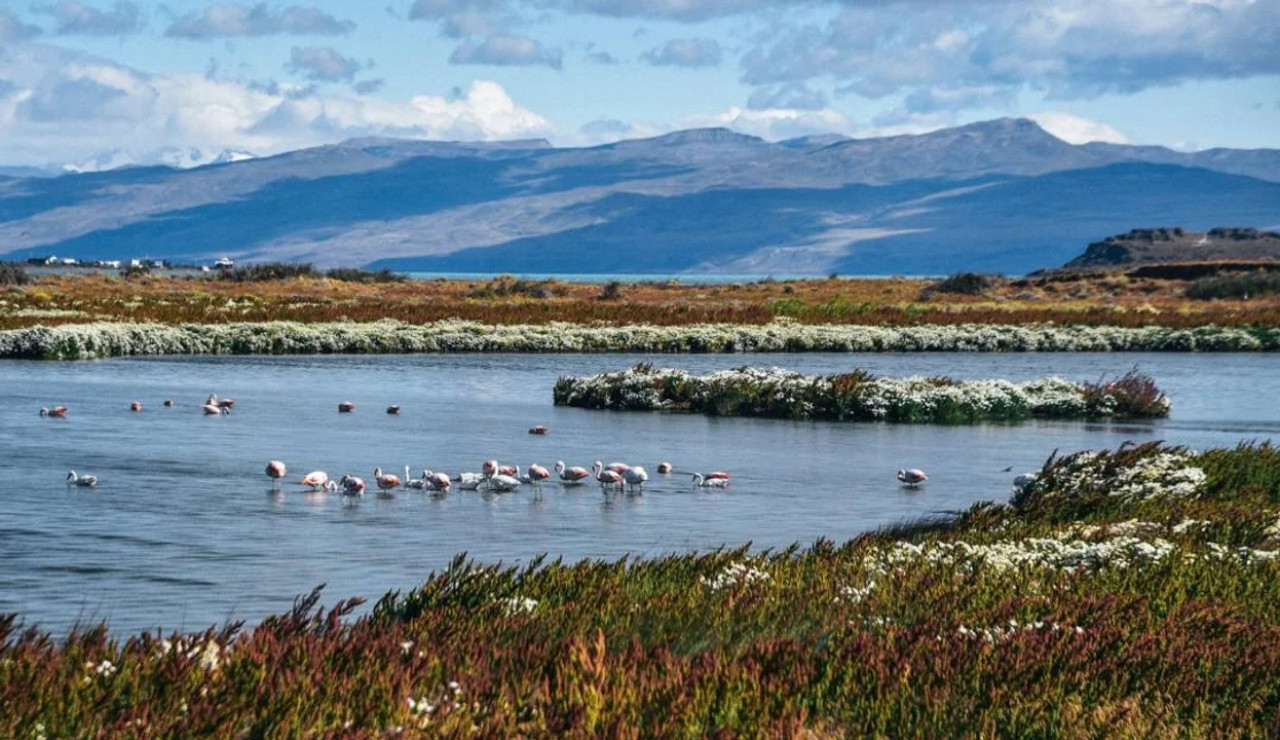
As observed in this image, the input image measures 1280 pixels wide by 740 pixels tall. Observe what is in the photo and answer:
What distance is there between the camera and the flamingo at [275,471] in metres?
25.0

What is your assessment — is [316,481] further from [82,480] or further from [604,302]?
[604,302]

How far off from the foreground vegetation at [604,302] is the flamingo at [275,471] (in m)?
40.8

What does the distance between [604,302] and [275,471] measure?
249 feet

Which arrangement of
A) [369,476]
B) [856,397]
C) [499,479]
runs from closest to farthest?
[499,479]
[369,476]
[856,397]

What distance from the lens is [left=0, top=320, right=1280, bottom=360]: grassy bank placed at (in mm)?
59938

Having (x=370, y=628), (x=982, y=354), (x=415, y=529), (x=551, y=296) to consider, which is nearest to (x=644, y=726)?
(x=370, y=628)

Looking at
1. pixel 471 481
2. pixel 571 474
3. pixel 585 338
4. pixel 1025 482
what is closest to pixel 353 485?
pixel 471 481

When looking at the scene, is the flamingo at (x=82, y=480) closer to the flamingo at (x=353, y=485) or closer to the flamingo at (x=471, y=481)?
the flamingo at (x=353, y=485)

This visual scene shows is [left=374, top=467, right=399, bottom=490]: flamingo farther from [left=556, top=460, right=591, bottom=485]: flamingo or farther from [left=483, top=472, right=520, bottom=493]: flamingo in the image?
[left=556, top=460, right=591, bottom=485]: flamingo

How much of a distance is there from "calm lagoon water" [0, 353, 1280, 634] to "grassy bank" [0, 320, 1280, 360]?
6.98m

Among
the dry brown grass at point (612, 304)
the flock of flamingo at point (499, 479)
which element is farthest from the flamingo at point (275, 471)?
the dry brown grass at point (612, 304)

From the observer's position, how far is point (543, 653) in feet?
33.6

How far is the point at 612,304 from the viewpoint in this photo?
94750 mm

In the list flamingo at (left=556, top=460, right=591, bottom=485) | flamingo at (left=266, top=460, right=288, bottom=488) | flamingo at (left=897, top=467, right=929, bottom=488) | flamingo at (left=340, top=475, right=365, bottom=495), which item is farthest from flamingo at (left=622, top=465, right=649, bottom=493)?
flamingo at (left=266, top=460, right=288, bottom=488)
